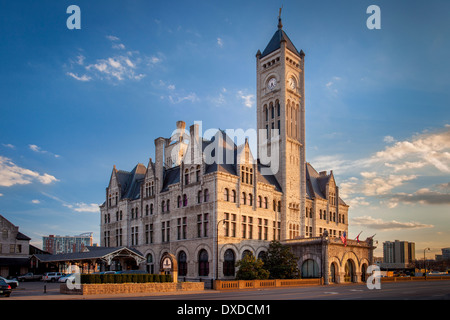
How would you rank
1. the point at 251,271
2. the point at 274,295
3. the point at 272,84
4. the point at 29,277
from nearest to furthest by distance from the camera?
1. the point at 274,295
2. the point at 251,271
3. the point at 29,277
4. the point at 272,84

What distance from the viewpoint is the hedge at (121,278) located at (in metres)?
37.3

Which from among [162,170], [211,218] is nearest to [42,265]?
[162,170]

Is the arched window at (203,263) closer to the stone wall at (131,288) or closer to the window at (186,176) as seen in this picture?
the window at (186,176)

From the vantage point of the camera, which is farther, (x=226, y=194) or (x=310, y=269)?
(x=310, y=269)

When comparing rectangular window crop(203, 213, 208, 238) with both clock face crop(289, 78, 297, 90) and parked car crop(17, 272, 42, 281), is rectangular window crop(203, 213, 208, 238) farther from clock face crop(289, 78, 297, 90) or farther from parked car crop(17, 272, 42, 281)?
parked car crop(17, 272, 42, 281)

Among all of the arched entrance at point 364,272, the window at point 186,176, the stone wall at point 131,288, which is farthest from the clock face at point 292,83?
the stone wall at point 131,288

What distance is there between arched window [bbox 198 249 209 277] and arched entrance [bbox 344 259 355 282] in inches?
795

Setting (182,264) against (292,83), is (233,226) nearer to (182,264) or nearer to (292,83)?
(182,264)

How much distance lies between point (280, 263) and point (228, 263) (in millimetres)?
6702

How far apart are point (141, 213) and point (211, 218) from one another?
1882 cm

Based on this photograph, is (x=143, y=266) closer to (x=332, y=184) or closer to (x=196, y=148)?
(x=196, y=148)

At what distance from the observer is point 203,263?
56469 millimetres

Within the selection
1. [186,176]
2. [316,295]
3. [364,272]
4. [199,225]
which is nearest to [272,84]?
[186,176]

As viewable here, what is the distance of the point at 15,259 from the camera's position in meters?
75.5
